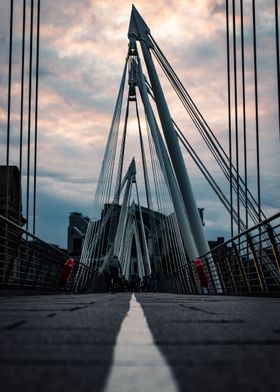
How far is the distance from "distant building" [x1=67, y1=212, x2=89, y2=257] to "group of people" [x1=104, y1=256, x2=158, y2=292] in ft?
127

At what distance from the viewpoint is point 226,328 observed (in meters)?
3.18

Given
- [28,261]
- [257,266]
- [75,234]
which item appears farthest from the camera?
[75,234]

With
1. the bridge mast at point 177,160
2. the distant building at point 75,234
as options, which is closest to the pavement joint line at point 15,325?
the bridge mast at point 177,160

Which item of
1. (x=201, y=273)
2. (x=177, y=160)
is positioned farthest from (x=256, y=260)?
(x=177, y=160)

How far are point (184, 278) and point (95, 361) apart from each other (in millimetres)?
23094

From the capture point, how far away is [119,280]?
29.8m

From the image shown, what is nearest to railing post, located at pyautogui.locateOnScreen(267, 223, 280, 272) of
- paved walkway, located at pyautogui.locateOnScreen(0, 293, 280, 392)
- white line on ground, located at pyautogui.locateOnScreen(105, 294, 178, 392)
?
paved walkway, located at pyautogui.locateOnScreen(0, 293, 280, 392)

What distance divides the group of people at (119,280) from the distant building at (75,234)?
38635 mm

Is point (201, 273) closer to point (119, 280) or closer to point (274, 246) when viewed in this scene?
point (274, 246)

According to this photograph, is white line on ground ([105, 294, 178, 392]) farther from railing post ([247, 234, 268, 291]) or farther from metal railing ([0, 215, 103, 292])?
railing post ([247, 234, 268, 291])

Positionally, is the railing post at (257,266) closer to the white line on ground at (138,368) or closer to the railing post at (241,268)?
the railing post at (241,268)

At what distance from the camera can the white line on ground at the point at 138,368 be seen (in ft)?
4.62

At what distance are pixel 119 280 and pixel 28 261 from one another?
18706mm

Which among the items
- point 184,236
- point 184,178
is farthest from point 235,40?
point 184,236
